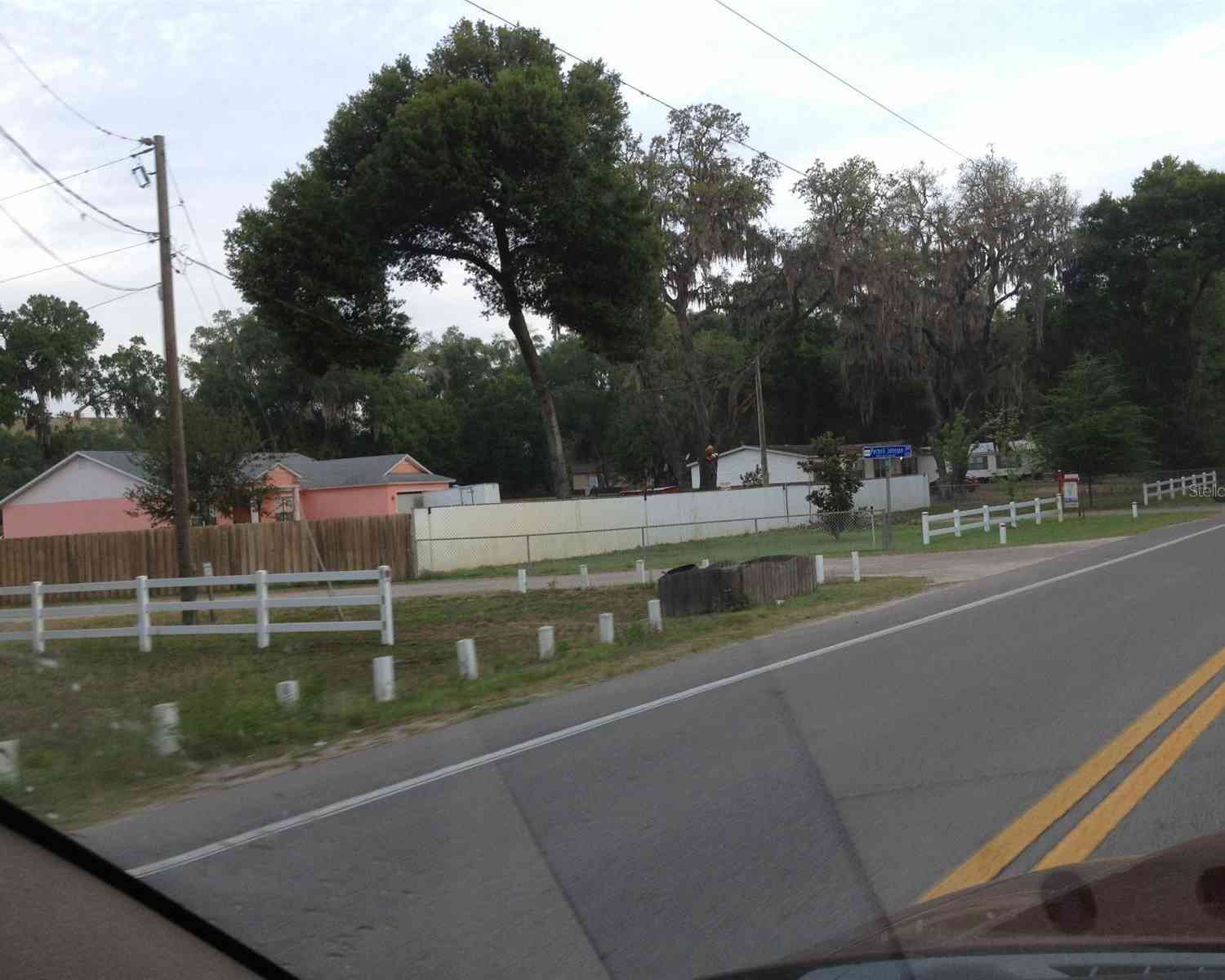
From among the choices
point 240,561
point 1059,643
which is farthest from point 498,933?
point 240,561

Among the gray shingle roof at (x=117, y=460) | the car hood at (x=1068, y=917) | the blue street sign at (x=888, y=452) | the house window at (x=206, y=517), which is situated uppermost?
the gray shingle roof at (x=117, y=460)

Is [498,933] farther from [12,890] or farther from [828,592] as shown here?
[828,592]

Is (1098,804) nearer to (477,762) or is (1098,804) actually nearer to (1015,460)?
(477,762)

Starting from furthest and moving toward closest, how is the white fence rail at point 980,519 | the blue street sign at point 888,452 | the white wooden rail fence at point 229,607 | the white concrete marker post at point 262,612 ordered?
1. the white fence rail at point 980,519
2. the blue street sign at point 888,452
3. the white concrete marker post at point 262,612
4. the white wooden rail fence at point 229,607

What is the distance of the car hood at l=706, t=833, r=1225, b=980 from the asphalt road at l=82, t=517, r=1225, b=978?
1154 millimetres

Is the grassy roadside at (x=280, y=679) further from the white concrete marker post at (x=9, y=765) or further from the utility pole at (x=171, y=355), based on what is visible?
the utility pole at (x=171, y=355)

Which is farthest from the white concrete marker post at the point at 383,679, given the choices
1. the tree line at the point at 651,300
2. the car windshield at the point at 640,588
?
the tree line at the point at 651,300

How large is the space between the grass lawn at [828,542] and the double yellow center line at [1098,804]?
21482mm

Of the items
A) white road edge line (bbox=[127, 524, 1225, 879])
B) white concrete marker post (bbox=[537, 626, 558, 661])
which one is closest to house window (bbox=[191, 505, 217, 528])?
white concrete marker post (bbox=[537, 626, 558, 661])

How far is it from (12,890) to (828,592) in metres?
18.4

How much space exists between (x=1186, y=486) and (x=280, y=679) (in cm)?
5146

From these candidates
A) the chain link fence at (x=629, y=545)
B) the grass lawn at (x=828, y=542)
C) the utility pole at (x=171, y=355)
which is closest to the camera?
the utility pole at (x=171, y=355)

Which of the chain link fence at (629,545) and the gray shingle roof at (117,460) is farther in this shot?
the gray shingle roof at (117,460)

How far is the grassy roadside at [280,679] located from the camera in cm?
931
